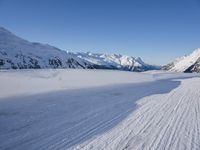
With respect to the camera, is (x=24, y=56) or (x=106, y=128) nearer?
(x=106, y=128)

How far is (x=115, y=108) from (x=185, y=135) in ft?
→ 17.3

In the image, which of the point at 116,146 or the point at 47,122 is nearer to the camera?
the point at 116,146

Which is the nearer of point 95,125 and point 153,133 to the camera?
point 153,133

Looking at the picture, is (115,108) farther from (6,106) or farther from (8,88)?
(8,88)

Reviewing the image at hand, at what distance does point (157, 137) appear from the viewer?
30.5 feet

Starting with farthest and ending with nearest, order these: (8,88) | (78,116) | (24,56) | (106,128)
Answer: (24,56), (8,88), (78,116), (106,128)

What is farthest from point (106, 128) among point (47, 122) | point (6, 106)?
point (6, 106)

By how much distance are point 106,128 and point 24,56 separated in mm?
195939

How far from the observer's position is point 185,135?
973cm

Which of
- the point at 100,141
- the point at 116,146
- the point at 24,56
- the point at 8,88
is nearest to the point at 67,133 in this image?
the point at 100,141

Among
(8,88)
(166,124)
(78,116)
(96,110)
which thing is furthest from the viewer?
(8,88)

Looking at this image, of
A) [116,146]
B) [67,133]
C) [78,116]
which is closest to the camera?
[116,146]

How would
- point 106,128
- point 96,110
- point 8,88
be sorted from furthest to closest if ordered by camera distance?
point 8,88, point 96,110, point 106,128

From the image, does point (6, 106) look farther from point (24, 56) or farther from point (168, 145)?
point (24, 56)
